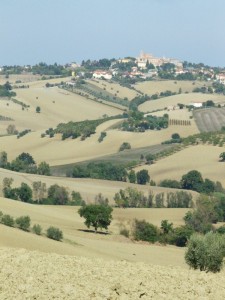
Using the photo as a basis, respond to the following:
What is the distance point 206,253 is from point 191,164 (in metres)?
76.7

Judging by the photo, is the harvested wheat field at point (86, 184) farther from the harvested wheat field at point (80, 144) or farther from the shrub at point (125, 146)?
the shrub at point (125, 146)

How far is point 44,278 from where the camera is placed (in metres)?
21.9

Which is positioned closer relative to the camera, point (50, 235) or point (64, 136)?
point (50, 235)

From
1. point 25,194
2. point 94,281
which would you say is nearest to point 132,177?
point 25,194

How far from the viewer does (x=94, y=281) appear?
865 inches

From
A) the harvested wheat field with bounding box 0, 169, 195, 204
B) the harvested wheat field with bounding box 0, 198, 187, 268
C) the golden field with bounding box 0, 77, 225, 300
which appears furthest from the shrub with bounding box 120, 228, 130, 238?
the harvested wheat field with bounding box 0, 169, 195, 204

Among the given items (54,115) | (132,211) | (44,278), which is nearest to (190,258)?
(44,278)

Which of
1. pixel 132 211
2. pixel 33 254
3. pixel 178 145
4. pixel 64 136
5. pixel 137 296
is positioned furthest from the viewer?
pixel 64 136

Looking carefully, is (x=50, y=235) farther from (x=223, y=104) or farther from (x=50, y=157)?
(x=223, y=104)

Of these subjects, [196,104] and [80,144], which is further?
[196,104]

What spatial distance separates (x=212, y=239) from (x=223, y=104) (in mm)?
151600

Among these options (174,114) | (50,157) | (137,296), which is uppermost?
(174,114)

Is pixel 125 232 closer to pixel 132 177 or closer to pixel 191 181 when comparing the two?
pixel 191 181

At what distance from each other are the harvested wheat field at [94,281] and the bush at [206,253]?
581 centimetres
